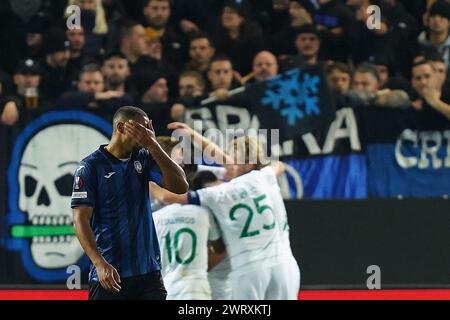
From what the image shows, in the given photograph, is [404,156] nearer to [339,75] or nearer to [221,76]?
[339,75]

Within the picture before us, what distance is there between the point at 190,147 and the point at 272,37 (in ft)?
8.15

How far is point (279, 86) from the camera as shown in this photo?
11.7 metres

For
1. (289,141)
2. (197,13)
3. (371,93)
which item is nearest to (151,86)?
(197,13)

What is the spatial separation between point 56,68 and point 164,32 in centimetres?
139

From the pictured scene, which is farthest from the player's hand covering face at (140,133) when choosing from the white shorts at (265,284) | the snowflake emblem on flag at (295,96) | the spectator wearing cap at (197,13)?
the spectator wearing cap at (197,13)

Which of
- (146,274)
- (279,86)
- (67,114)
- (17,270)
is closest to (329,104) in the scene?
(279,86)

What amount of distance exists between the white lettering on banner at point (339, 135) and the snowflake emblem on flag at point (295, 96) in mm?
224

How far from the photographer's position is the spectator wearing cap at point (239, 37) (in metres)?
12.8

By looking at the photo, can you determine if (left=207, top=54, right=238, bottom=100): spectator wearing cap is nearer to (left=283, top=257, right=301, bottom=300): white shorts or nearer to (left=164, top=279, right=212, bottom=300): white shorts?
(left=283, top=257, right=301, bottom=300): white shorts

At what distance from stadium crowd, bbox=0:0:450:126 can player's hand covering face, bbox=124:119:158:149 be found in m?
4.90

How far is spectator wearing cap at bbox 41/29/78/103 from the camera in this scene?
40.5 ft

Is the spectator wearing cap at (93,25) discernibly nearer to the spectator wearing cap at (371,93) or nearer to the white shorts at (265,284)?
the spectator wearing cap at (371,93)
